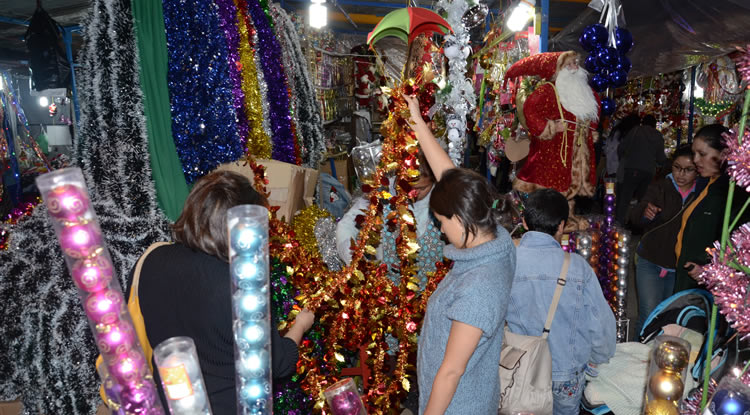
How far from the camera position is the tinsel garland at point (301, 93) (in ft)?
9.12

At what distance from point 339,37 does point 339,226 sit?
5653mm

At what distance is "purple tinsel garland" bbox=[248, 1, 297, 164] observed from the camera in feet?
7.82

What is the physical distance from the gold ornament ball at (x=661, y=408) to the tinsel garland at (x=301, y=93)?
2213 mm

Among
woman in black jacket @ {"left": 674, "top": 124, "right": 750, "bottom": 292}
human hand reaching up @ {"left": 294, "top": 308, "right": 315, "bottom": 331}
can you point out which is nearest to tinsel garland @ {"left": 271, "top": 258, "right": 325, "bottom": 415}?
human hand reaching up @ {"left": 294, "top": 308, "right": 315, "bottom": 331}

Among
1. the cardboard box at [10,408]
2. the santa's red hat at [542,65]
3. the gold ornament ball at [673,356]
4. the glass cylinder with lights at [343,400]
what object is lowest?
the cardboard box at [10,408]

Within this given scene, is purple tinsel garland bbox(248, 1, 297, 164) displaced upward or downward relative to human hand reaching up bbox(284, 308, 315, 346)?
upward

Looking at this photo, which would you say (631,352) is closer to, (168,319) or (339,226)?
(339,226)

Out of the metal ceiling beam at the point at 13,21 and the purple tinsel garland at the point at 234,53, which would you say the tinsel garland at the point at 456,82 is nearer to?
the purple tinsel garland at the point at 234,53

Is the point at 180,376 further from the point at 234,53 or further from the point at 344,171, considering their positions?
the point at 344,171

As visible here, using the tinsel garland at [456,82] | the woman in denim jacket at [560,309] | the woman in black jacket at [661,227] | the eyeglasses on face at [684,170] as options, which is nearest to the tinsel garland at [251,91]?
the tinsel garland at [456,82]

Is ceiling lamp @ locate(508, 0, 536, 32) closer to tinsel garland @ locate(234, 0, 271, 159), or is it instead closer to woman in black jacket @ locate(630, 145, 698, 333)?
woman in black jacket @ locate(630, 145, 698, 333)

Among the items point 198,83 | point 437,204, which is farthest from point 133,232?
point 437,204

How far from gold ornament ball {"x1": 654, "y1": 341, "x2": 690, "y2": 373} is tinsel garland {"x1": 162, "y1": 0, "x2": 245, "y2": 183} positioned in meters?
1.71

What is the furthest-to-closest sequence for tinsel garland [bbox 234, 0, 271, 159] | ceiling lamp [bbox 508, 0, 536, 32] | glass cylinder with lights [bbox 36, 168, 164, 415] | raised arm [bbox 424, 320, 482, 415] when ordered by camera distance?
ceiling lamp [bbox 508, 0, 536, 32] → tinsel garland [bbox 234, 0, 271, 159] → raised arm [bbox 424, 320, 482, 415] → glass cylinder with lights [bbox 36, 168, 164, 415]
